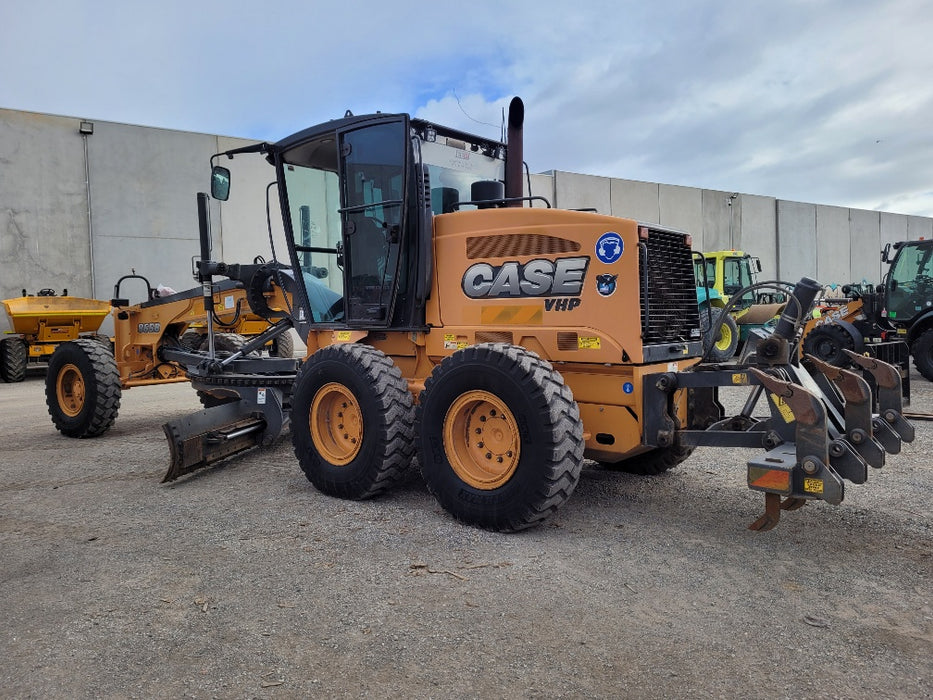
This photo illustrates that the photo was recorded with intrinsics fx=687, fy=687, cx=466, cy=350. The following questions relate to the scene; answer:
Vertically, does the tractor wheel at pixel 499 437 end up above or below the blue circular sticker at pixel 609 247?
below

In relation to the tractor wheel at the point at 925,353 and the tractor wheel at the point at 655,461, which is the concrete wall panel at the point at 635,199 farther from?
the tractor wheel at the point at 655,461

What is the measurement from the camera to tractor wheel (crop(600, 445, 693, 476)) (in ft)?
16.7

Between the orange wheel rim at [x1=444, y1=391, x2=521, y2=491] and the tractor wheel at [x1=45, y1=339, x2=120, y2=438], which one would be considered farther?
the tractor wheel at [x1=45, y1=339, x2=120, y2=438]

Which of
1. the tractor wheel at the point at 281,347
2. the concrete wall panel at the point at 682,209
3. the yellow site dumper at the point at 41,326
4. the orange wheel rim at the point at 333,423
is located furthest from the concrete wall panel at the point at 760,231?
the orange wheel rim at the point at 333,423

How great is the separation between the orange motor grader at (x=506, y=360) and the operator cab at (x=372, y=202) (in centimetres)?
2

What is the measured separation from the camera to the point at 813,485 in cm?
337

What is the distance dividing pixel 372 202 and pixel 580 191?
2174cm

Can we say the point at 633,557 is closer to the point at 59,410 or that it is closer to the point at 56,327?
the point at 59,410

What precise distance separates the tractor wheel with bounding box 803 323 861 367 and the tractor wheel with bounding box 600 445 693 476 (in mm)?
7538

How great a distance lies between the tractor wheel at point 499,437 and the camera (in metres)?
3.88

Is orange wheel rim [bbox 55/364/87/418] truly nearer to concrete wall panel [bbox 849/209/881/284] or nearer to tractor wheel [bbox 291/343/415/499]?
tractor wheel [bbox 291/343/415/499]

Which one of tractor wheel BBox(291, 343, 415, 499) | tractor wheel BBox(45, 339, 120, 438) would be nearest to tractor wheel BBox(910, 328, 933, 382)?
tractor wheel BBox(291, 343, 415, 499)

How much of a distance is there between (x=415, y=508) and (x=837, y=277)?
36477mm

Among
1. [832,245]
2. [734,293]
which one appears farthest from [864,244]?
[734,293]
